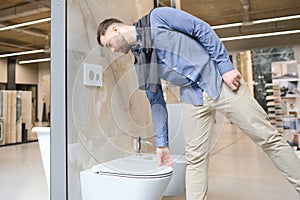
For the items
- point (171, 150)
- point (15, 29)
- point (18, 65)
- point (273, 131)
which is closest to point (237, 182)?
point (171, 150)

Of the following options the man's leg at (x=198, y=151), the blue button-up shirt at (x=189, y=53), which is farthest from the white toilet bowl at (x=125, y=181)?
the blue button-up shirt at (x=189, y=53)

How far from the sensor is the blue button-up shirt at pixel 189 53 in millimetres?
1414

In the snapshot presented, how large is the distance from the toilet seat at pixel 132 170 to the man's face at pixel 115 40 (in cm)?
70

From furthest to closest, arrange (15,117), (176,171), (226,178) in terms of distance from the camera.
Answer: (15,117), (226,178), (176,171)

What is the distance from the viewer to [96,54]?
1.81m

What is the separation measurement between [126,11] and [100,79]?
A: 25.4 inches

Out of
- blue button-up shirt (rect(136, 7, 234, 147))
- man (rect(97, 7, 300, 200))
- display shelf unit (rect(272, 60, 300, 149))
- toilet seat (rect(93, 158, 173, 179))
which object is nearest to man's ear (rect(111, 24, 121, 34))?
man (rect(97, 7, 300, 200))

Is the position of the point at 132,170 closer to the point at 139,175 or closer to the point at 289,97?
the point at 139,175

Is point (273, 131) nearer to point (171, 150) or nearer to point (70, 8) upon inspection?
point (171, 150)

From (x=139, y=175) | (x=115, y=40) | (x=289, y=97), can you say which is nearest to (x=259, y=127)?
(x=139, y=175)

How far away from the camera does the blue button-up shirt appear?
1414mm

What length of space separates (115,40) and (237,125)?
2.67 feet

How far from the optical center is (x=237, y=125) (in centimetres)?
148

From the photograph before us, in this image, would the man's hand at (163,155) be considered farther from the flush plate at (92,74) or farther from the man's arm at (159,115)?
the flush plate at (92,74)
